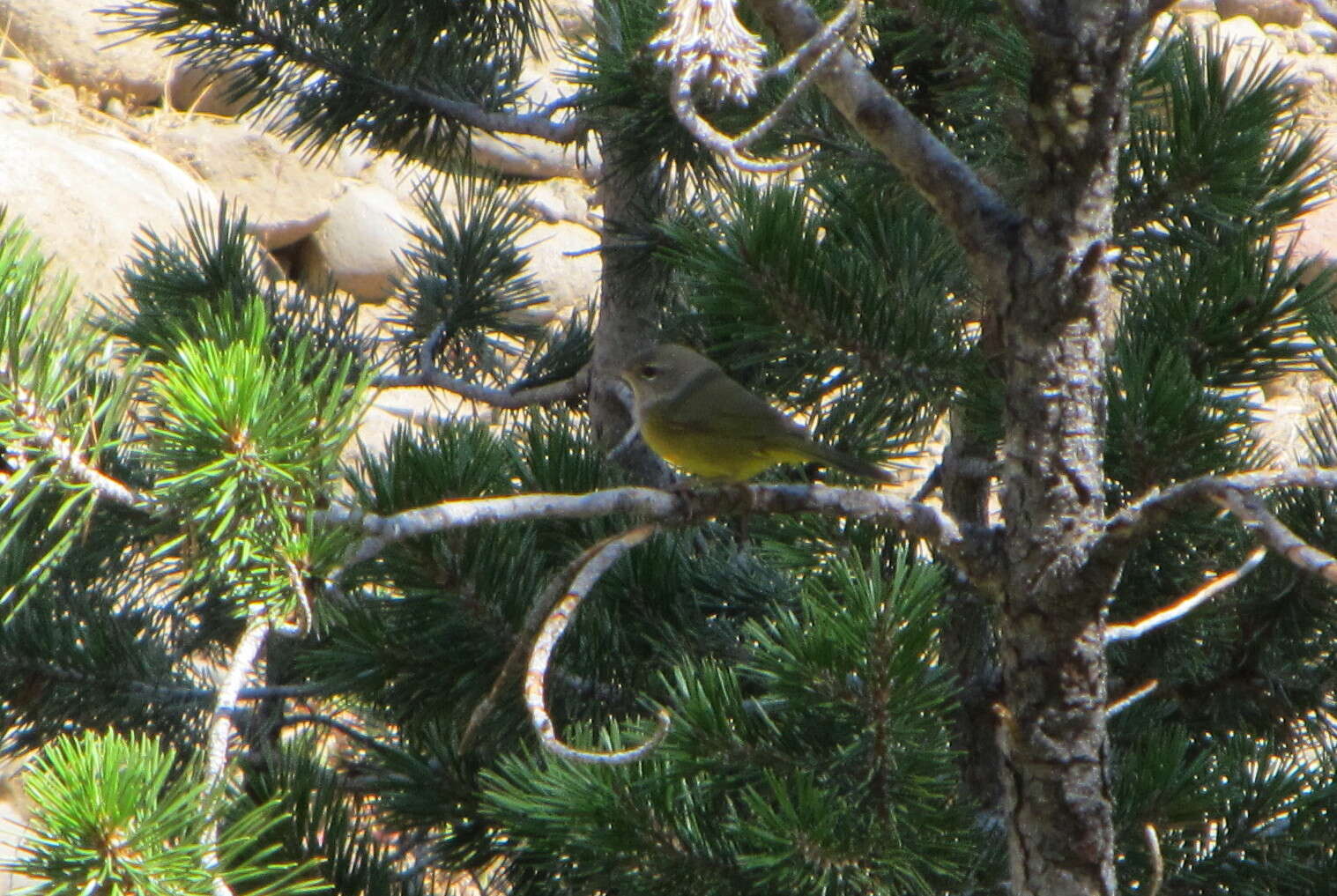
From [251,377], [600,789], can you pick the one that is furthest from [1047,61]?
[600,789]

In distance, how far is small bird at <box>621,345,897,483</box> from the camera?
183 cm

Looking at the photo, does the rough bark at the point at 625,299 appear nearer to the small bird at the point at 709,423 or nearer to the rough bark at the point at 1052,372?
the small bird at the point at 709,423

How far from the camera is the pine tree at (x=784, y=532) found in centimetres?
77

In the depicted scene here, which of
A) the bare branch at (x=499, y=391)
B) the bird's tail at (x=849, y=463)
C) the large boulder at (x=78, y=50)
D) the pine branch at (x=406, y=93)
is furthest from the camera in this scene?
the large boulder at (x=78, y=50)

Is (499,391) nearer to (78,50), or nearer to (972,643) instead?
(972,643)

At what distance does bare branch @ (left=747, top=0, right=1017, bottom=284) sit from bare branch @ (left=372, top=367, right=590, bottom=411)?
1323 mm

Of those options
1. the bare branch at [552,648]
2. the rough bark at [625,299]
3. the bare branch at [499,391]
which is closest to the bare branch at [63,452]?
the bare branch at [552,648]

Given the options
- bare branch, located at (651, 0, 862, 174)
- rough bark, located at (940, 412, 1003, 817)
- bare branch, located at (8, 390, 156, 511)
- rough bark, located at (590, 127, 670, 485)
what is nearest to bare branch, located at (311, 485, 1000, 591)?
bare branch, located at (8, 390, 156, 511)

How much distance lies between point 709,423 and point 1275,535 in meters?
1.23

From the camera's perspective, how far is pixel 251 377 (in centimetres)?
73

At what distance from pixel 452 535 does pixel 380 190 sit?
15.7 ft

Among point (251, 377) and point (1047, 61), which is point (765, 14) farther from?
point (251, 377)

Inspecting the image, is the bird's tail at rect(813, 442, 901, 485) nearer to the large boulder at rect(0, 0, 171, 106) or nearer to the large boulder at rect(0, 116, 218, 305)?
the large boulder at rect(0, 116, 218, 305)

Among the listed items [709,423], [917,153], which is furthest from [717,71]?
[709,423]
